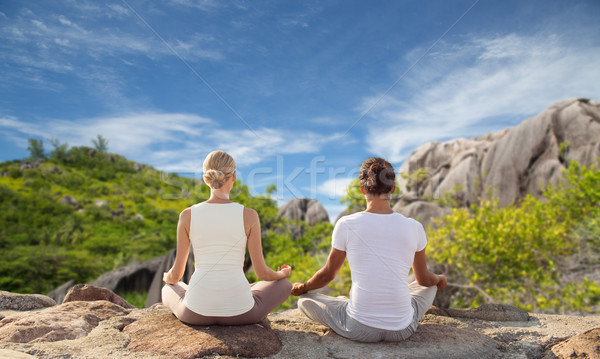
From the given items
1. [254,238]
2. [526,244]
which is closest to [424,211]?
[526,244]

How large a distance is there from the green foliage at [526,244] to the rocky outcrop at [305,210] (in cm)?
2126

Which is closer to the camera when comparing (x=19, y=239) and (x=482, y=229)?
(x=482, y=229)

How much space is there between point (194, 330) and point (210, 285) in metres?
0.44

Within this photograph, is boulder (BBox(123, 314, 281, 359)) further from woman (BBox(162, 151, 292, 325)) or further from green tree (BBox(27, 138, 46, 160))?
green tree (BBox(27, 138, 46, 160))

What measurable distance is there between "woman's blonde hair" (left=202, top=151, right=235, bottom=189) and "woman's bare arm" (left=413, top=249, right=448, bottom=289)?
1.86m

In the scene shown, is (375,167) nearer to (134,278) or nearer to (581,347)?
(581,347)

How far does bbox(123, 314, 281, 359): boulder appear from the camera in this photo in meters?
3.38

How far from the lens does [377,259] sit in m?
3.48

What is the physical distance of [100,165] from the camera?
222ft

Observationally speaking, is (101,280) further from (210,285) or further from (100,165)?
(100,165)

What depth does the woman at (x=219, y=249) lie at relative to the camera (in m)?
3.66

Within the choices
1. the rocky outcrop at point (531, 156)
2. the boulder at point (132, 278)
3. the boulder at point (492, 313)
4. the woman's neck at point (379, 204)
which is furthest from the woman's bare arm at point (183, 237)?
the boulder at point (132, 278)

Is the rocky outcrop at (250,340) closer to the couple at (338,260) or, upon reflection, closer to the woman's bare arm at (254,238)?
the couple at (338,260)

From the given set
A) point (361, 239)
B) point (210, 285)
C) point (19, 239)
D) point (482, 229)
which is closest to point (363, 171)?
point (361, 239)
